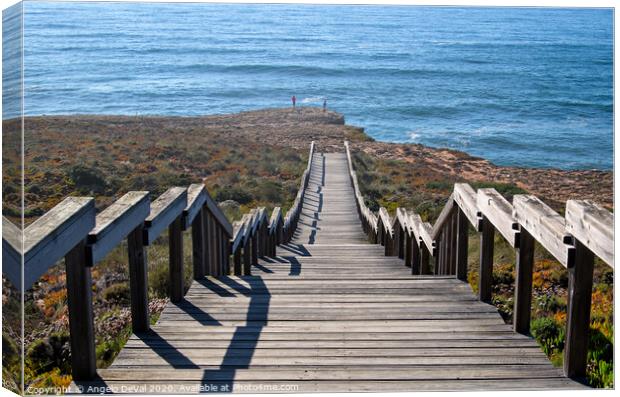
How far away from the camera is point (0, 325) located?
10.5 feet

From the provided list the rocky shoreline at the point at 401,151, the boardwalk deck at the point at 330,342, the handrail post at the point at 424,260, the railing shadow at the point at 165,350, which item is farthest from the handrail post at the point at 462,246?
the rocky shoreline at the point at 401,151

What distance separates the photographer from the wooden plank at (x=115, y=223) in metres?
3.23

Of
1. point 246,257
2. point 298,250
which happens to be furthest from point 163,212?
point 298,250

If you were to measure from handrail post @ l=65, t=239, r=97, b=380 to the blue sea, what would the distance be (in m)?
24.8

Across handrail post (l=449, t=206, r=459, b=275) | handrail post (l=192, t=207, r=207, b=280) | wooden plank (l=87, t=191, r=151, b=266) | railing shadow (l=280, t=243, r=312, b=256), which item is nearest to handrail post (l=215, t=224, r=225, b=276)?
handrail post (l=192, t=207, r=207, b=280)

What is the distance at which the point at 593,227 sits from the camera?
3.03m

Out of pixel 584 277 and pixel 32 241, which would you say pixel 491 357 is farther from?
pixel 32 241

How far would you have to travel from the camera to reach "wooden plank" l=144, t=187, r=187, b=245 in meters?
4.00

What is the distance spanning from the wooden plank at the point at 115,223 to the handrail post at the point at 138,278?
93mm

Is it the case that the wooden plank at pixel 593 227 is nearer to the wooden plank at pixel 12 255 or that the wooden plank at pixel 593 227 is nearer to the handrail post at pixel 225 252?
the wooden plank at pixel 12 255

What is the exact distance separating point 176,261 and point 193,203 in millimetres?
495

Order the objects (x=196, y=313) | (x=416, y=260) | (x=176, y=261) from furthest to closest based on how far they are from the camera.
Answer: (x=416, y=260)
(x=176, y=261)
(x=196, y=313)

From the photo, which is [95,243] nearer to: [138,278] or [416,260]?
[138,278]

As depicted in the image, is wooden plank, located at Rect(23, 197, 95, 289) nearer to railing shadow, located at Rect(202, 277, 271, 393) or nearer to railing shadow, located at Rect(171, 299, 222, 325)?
railing shadow, located at Rect(202, 277, 271, 393)
